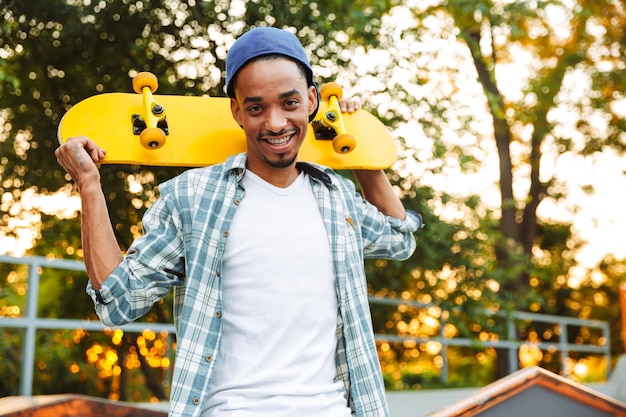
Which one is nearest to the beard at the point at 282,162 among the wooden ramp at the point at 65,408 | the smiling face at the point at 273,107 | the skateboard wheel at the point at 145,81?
the smiling face at the point at 273,107

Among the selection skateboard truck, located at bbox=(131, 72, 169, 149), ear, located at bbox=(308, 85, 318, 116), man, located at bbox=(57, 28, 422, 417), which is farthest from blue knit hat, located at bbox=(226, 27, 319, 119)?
skateboard truck, located at bbox=(131, 72, 169, 149)

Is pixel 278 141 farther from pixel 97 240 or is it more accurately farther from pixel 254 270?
pixel 97 240

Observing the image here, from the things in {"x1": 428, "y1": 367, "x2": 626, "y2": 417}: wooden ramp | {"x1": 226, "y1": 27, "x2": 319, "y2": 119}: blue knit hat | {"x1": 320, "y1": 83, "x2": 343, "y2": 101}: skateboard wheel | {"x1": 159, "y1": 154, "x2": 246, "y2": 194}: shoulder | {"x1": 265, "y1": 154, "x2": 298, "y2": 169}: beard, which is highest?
{"x1": 320, "y1": 83, "x2": 343, "y2": 101}: skateboard wheel

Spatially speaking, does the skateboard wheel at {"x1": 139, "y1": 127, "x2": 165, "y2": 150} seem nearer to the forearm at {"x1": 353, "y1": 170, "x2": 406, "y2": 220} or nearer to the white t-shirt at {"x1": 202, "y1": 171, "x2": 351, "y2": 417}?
the white t-shirt at {"x1": 202, "y1": 171, "x2": 351, "y2": 417}

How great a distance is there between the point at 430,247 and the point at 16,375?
3.28 meters

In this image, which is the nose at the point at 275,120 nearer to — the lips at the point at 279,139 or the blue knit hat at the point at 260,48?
the lips at the point at 279,139

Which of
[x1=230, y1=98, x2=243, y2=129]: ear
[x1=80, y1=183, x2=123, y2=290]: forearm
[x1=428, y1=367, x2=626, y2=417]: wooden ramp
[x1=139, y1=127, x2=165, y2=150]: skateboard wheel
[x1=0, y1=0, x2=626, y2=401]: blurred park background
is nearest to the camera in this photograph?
[x1=80, y1=183, x2=123, y2=290]: forearm

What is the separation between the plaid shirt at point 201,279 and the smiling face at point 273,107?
10 centimetres

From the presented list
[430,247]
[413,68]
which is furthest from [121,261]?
[430,247]

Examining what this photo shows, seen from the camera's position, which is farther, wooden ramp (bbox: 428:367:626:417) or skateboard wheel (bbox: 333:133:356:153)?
wooden ramp (bbox: 428:367:626:417)

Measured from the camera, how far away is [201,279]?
167 cm

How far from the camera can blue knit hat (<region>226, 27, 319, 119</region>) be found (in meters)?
1.72

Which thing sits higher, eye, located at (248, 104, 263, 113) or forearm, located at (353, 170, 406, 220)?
eye, located at (248, 104, 263, 113)

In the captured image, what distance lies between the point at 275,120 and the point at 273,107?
3 centimetres
